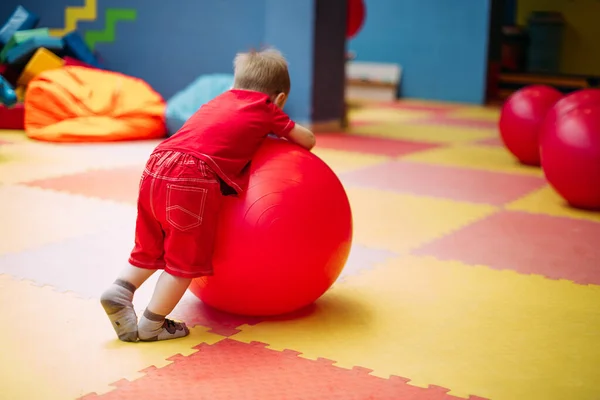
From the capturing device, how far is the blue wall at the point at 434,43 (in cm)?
1198

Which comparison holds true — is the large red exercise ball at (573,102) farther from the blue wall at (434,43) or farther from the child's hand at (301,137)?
the blue wall at (434,43)

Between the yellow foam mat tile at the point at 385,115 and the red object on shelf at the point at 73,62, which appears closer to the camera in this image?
the red object on shelf at the point at 73,62

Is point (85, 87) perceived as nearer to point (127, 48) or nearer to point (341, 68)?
point (127, 48)

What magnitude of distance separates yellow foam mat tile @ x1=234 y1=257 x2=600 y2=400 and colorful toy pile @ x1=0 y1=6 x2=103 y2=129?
5391mm

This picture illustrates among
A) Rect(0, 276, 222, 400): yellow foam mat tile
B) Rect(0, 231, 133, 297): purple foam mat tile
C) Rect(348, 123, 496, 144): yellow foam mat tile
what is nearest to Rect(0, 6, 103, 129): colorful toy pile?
Rect(348, 123, 496, 144): yellow foam mat tile

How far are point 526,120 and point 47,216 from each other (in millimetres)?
4051

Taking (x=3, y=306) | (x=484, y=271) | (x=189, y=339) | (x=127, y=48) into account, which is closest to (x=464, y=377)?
(x=189, y=339)

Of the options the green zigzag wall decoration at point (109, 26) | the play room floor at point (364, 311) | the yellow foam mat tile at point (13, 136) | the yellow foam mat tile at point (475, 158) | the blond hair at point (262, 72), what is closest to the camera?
the play room floor at point (364, 311)

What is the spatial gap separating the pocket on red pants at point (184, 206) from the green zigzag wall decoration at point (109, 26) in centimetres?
632

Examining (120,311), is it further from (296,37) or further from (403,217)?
(296,37)

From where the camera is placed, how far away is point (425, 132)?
8789 millimetres

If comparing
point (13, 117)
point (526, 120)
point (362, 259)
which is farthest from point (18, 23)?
point (362, 259)

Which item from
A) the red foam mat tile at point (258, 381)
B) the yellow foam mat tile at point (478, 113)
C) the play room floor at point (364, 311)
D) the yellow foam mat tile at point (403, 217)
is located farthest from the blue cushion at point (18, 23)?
the red foam mat tile at point (258, 381)

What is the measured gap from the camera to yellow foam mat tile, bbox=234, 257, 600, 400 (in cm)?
248
